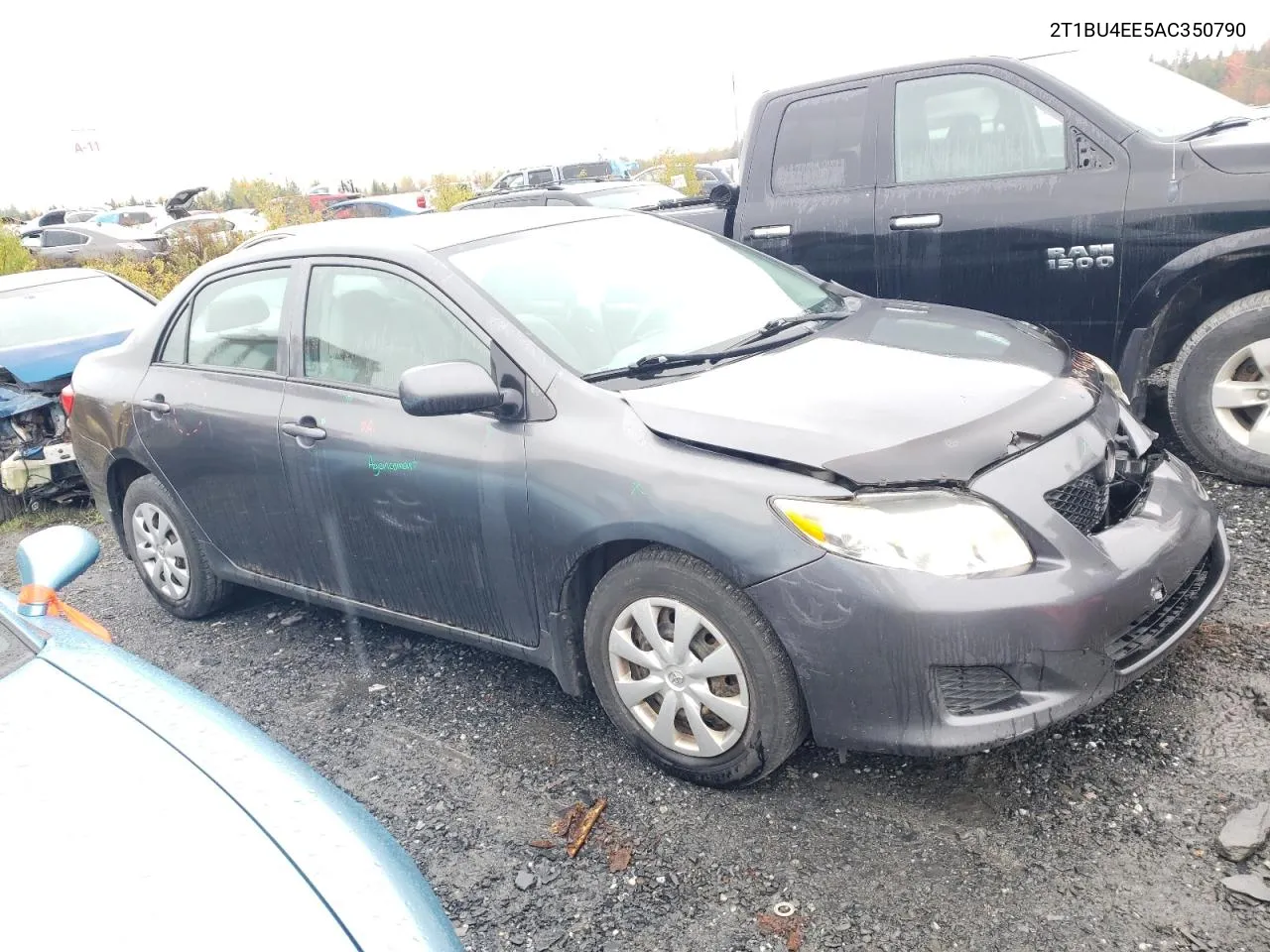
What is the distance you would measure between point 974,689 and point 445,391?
1613 mm

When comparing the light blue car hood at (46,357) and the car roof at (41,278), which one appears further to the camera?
the car roof at (41,278)

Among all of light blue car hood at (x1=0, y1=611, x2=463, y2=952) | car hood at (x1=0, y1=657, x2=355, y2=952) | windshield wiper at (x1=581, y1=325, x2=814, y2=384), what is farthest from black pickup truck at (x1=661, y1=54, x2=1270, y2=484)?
car hood at (x1=0, y1=657, x2=355, y2=952)

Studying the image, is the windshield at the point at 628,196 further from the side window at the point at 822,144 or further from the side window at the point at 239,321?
the side window at the point at 239,321

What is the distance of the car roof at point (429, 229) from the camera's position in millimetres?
3600

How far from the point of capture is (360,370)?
356 cm

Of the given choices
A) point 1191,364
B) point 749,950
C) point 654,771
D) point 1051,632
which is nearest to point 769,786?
point 654,771

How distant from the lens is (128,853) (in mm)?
1702

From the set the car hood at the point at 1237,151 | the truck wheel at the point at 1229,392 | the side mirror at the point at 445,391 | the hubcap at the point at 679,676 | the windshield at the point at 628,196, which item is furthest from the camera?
the windshield at the point at 628,196

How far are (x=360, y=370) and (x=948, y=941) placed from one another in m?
2.47

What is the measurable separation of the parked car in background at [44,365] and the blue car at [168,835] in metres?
4.95

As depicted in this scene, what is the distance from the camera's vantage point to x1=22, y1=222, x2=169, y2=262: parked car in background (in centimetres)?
2280

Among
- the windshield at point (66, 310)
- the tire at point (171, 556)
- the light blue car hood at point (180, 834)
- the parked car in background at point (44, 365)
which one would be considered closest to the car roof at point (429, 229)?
the tire at point (171, 556)

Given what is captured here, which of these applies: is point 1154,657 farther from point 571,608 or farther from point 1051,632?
point 571,608

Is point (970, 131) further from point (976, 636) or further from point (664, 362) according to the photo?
point (976, 636)
